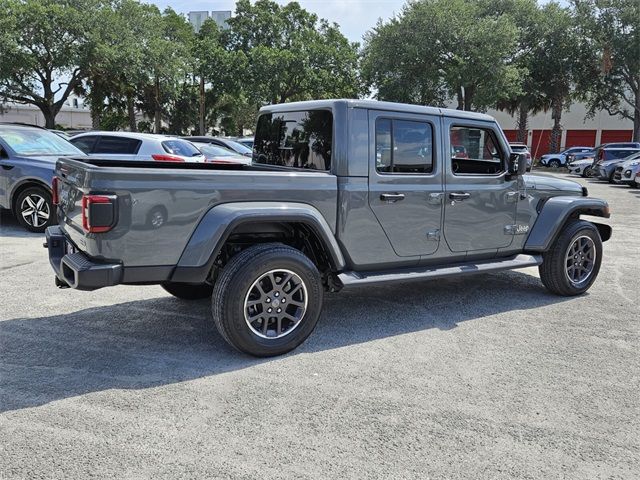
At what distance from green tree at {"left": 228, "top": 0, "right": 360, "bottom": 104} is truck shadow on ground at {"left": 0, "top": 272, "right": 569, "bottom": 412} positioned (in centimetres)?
3237

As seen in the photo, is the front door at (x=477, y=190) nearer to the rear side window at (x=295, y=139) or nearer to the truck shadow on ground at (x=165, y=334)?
the truck shadow on ground at (x=165, y=334)

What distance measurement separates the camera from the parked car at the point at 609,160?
77.8 ft

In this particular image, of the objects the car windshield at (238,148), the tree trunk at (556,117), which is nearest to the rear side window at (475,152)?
the car windshield at (238,148)

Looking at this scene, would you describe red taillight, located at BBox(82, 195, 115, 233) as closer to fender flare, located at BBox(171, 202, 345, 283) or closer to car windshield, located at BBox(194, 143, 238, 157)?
fender flare, located at BBox(171, 202, 345, 283)

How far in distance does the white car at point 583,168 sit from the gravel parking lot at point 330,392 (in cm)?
2550

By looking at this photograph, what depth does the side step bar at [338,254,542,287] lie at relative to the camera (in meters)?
4.47

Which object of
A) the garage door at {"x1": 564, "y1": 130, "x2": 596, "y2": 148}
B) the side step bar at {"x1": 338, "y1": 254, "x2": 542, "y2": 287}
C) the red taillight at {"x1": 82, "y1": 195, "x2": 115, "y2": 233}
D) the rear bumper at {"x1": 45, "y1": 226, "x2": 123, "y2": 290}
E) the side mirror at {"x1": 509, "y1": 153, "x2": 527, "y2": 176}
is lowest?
the side step bar at {"x1": 338, "y1": 254, "x2": 542, "y2": 287}

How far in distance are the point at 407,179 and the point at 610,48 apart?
36.6m

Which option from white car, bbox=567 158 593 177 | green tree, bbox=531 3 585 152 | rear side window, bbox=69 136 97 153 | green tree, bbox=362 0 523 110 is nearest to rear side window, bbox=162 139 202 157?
rear side window, bbox=69 136 97 153

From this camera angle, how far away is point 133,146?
10664mm

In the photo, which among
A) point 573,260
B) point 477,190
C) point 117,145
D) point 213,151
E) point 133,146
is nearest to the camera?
point 477,190

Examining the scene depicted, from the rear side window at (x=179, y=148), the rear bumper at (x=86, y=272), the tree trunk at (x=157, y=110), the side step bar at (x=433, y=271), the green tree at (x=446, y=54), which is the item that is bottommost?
the side step bar at (x=433, y=271)

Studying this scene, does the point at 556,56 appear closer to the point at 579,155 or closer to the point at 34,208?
the point at 579,155

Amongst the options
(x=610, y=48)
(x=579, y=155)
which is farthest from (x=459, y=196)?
(x=610, y=48)
